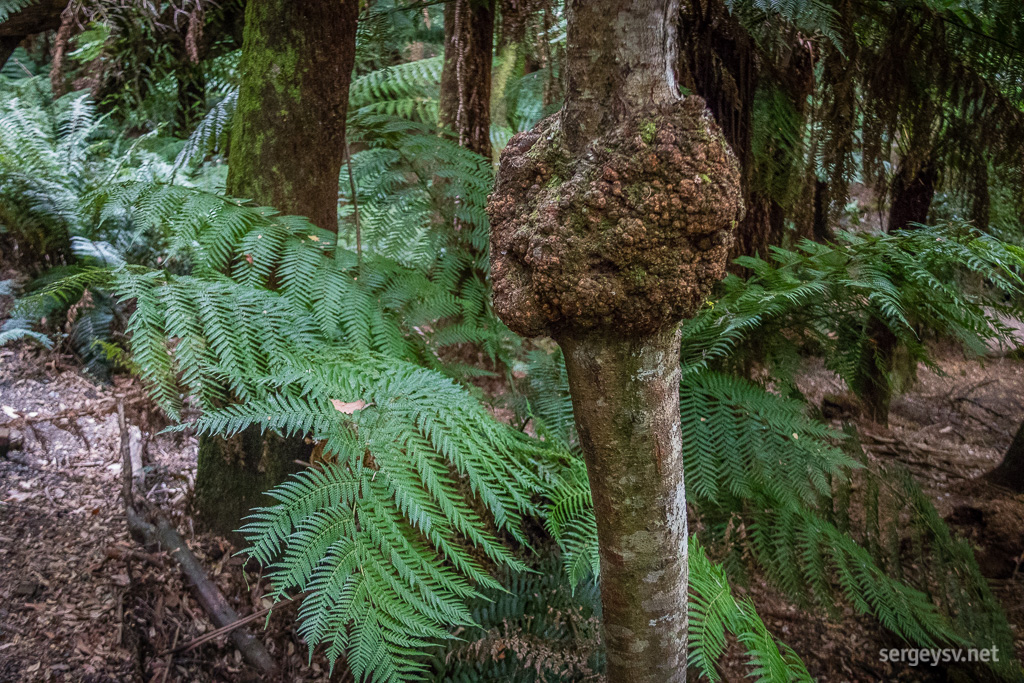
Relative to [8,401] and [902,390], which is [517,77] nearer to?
[8,401]

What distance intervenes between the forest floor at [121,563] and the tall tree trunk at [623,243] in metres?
1.17

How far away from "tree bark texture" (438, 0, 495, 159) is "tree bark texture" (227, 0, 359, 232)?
0.59 meters

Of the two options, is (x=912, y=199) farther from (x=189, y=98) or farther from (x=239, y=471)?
(x=189, y=98)

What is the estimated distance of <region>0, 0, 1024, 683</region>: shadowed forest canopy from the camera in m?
0.99

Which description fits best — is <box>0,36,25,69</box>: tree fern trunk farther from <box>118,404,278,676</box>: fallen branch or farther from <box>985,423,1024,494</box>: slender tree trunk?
<box>985,423,1024,494</box>: slender tree trunk

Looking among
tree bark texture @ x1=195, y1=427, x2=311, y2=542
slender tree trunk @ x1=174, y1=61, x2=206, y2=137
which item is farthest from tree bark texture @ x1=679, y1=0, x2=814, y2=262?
slender tree trunk @ x1=174, y1=61, x2=206, y2=137

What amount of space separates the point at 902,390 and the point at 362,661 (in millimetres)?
4807

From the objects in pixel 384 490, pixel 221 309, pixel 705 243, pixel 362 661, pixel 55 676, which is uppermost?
pixel 705 243

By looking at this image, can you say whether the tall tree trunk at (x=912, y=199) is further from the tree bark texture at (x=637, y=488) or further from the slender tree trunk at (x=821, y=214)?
the tree bark texture at (x=637, y=488)

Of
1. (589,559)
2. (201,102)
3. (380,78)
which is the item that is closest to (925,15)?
(589,559)

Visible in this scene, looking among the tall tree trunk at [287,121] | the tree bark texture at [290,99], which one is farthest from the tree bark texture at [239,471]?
the tree bark texture at [290,99]

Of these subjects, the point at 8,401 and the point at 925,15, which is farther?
the point at 8,401

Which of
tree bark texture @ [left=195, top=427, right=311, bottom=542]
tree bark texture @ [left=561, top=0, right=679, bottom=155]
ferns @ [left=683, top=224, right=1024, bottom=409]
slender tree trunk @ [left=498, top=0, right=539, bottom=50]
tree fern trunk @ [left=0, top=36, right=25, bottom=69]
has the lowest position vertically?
tree bark texture @ [left=195, top=427, right=311, bottom=542]

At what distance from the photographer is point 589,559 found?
154 cm
